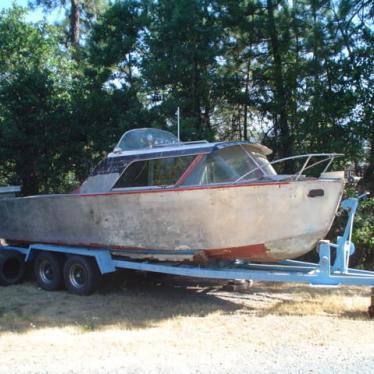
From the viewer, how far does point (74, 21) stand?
2394 centimetres

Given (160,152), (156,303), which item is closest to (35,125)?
(160,152)

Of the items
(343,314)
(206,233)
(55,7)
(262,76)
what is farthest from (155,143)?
(55,7)

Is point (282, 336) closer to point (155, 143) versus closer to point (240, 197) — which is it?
point (240, 197)

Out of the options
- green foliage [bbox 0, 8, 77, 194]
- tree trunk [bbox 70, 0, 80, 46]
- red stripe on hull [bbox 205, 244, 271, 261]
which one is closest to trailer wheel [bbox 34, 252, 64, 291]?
red stripe on hull [bbox 205, 244, 271, 261]

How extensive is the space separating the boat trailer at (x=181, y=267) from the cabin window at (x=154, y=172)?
50.0 inches

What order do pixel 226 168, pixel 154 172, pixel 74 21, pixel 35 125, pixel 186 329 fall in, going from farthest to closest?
1. pixel 74 21
2. pixel 35 125
3. pixel 154 172
4. pixel 226 168
5. pixel 186 329

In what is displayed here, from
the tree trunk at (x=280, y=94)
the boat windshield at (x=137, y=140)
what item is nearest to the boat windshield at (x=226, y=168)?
the boat windshield at (x=137, y=140)

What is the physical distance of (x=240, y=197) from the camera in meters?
7.29

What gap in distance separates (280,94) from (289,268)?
880cm

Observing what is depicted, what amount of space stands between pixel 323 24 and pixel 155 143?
290 inches

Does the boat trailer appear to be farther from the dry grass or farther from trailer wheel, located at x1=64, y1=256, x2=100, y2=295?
the dry grass

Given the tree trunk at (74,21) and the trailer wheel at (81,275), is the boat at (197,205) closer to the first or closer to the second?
the trailer wheel at (81,275)

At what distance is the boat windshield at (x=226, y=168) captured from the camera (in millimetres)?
7758

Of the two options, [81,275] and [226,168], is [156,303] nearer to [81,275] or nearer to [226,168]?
[81,275]
